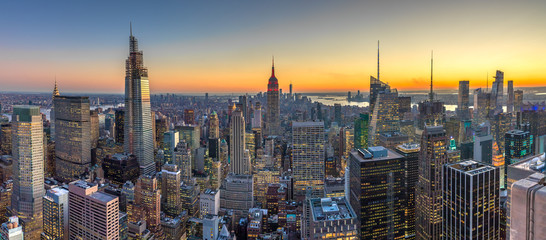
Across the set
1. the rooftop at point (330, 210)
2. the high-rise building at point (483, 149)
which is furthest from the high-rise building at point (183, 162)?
the high-rise building at point (483, 149)

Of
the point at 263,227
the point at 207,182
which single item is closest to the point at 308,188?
the point at 263,227

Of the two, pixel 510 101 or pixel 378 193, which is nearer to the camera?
pixel 378 193

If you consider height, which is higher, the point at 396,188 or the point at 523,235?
the point at 523,235

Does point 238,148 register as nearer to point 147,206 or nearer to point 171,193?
point 171,193

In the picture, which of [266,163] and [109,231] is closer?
[109,231]

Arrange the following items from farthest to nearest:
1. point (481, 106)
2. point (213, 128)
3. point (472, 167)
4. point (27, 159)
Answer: point (213, 128) → point (481, 106) → point (27, 159) → point (472, 167)

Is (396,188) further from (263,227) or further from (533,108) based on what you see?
(533,108)

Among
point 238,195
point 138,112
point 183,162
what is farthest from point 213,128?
point 238,195

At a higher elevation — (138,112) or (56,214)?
(138,112)
